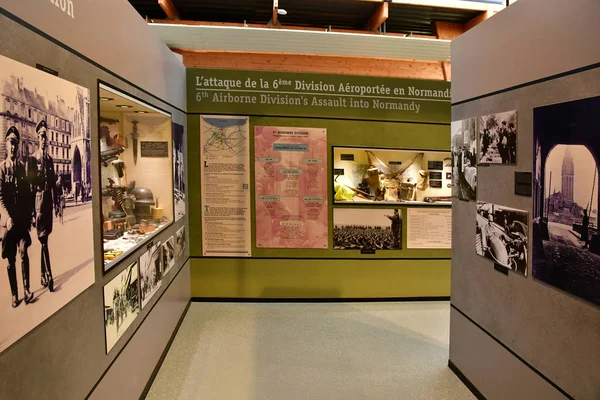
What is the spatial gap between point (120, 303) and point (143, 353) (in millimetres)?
696

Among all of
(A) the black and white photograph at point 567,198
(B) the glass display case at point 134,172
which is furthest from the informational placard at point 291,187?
(A) the black and white photograph at point 567,198

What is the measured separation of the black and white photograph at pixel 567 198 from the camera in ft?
5.87

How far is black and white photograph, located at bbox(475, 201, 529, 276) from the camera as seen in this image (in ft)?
7.54

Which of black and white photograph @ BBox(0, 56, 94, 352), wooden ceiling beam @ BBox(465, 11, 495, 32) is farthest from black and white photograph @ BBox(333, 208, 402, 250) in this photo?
black and white photograph @ BBox(0, 56, 94, 352)

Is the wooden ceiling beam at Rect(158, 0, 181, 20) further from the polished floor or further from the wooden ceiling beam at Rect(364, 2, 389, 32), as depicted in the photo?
the polished floor

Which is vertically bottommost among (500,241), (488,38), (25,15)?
(500,241)

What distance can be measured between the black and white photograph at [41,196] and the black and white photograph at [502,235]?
2490mm

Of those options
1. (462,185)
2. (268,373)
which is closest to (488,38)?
(462,185)

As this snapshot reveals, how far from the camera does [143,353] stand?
286 centimetres

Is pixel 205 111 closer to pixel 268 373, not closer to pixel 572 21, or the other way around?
pixel 268 373

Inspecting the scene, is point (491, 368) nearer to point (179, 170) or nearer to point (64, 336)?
point (64, 336)

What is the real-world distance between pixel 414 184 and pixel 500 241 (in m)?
2.70

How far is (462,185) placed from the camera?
2998 mm

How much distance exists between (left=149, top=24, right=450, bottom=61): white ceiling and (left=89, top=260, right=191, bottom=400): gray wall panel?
305 cm
